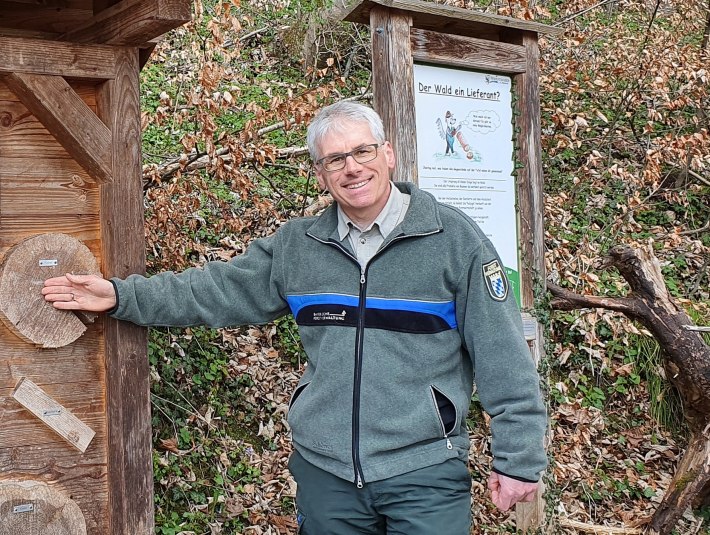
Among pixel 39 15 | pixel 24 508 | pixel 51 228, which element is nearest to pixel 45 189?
pixel 51 228

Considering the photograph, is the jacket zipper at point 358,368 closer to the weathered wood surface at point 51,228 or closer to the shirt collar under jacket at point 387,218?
the shirt collar under jacket at point 387,218

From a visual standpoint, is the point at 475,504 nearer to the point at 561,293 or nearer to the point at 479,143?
the point at 561,293

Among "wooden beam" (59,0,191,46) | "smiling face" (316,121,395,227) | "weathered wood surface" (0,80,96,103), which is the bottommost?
"smiling face" (316,121,395,227)

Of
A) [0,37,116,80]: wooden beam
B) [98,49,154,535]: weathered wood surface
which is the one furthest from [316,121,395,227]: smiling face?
[0,37,116,80]: wooden beam

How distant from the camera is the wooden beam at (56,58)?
10.9ft

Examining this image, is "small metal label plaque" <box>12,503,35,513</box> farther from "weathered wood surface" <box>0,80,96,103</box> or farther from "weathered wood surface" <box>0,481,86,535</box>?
"weathered wood surface" <box>0,80,96,103</box>

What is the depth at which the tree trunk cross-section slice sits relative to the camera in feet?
10.9

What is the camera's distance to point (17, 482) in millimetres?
3359

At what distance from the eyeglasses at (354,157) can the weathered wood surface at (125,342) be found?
105 centimetres

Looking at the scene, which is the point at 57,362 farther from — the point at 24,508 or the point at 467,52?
the point at 467,52

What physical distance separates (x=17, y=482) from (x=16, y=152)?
1355mm

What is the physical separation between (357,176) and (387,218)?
20 centimetres

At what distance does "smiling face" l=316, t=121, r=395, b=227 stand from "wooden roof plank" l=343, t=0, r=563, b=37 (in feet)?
4.33

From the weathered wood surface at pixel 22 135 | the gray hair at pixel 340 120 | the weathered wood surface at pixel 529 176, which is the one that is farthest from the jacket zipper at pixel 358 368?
the weathered wood surface at pixel 529 176
